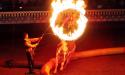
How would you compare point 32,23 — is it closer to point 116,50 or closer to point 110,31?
point 110,31

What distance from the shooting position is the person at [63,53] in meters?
17.2

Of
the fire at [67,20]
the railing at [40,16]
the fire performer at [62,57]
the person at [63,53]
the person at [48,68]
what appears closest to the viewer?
the person at [48,68]

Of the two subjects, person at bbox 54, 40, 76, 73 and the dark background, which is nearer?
person at bbox 54, 40, 76, 73

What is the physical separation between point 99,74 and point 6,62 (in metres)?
4.71

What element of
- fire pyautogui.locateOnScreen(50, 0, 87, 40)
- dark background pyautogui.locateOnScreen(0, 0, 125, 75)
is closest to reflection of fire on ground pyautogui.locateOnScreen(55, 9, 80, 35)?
fire pyautogui.locateOnScreen(50, 0, 87, 40)

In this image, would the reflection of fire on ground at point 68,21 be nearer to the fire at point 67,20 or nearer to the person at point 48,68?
the fire at point 67,20

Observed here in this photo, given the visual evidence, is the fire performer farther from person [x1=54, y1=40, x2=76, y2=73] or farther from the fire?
the fire

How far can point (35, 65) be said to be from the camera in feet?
59.7

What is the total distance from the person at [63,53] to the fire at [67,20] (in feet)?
3.27

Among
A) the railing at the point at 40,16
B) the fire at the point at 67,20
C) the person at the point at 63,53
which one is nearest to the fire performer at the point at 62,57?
the person at the point at 63,53

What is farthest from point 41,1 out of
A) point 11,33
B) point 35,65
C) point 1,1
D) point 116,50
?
point 35,65

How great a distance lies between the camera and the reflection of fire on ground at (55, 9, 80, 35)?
16.0 meters

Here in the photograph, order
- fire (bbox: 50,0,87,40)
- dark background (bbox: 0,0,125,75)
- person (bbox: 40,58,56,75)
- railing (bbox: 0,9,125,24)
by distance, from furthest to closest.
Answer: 1. railing (bbox: 0,9,125,24)
2. dark background (bbox: 0,0,125,75)
3. fire (bbox: 50,0,87,40)
4. person (bbox: 40,58,56,75)

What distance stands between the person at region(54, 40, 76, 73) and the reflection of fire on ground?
1.00 m
